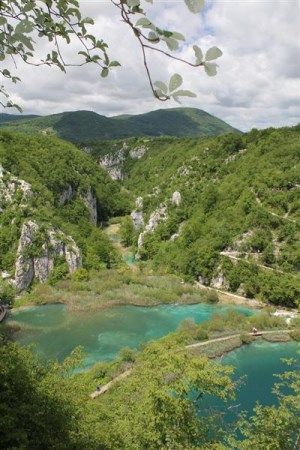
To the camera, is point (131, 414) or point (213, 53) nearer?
point (213, 53)

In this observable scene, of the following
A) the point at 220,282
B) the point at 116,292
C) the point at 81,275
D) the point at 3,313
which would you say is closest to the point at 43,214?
the point at 81,275

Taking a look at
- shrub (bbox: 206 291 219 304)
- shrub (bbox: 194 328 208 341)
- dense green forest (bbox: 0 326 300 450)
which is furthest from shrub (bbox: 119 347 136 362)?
shrub (bbox: 206 291 219 304)

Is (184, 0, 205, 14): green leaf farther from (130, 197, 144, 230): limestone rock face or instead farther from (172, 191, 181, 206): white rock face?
(130, 197, 144, 230): limestone rock face

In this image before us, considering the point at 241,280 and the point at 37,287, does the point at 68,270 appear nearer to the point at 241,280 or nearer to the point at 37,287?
the point at 37,287

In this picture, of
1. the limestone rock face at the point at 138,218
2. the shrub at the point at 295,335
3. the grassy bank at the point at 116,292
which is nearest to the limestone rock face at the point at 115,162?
the limestone rock face at the point at 138,218

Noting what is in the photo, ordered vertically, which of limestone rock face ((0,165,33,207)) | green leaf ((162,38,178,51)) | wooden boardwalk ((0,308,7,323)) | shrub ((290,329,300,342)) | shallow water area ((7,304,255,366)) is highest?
green leaf ((162,38,178,51))

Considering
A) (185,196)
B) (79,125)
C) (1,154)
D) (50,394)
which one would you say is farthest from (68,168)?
(79,125)

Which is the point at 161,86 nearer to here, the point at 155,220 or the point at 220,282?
the point at 220,282
